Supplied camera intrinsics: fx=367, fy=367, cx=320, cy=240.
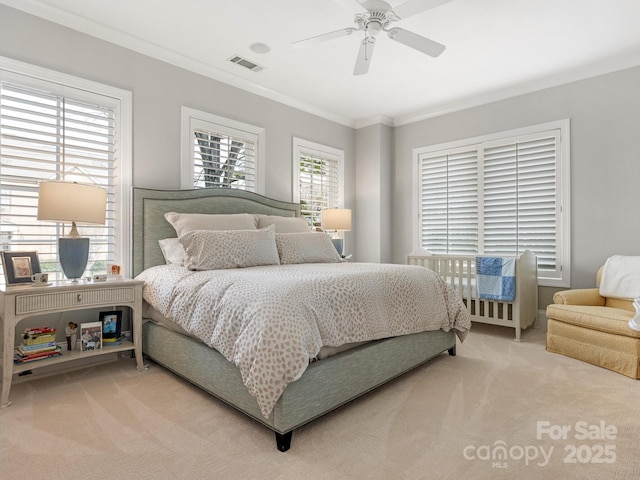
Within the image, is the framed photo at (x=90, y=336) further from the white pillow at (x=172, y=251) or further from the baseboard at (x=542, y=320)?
the baseboard at (x=542, y=320)

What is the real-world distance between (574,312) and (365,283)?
76.5 inches

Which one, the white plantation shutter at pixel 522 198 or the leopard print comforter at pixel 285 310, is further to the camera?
the white plantation shutter at pixel 522 198

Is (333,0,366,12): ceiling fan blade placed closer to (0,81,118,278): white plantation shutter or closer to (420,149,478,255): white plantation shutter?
(0,81,118,278): white plantation shutter

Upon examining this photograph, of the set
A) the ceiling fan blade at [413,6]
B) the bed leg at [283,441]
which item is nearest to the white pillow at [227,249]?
the bed leg at [283,441]

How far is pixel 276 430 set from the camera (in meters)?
1.68

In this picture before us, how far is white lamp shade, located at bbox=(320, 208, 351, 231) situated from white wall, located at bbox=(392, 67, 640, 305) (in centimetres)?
218

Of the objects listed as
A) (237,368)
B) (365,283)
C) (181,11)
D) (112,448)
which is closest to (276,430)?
(237,368)

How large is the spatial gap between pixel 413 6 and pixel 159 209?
8.23 feet

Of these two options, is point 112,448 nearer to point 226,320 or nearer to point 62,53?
point 226,320

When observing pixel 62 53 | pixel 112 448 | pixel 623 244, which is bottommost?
pixel 112 448

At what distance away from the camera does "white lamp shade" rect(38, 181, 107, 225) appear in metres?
2.38

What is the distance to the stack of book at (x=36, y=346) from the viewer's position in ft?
7.60

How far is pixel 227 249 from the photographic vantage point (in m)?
2.75

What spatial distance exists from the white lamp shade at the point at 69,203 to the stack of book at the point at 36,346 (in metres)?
0.75
